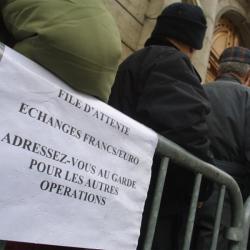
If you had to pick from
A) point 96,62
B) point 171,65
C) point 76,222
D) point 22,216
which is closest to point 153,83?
point 171,65

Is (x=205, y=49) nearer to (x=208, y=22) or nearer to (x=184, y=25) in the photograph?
(x=208, y=22)

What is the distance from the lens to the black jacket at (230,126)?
95.3 inches

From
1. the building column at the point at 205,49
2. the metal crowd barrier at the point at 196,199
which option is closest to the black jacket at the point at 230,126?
the metal crowd barrier at the point at 196,199

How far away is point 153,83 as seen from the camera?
1881mm

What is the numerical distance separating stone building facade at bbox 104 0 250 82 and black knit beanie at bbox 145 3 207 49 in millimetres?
2558

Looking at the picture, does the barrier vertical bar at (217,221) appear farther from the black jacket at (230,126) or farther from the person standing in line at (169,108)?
the black jacket at (230,126)

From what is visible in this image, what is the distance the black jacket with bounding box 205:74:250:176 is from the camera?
242cm

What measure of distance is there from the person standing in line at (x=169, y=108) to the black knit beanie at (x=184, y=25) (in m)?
0.09

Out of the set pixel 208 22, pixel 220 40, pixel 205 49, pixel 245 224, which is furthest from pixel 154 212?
pixel 220 40

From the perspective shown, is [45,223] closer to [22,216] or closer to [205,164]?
[22,216]

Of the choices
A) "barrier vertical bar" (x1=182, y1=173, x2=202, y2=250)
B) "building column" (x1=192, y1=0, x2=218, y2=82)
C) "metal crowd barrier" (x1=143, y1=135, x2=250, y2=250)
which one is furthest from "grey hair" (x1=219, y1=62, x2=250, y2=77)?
"building column" (x1=192, y1=0, x2=218, y2=82)

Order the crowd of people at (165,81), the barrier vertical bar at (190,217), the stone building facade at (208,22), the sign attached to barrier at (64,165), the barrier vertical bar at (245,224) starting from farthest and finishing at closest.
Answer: the stone building facade at (208,22)
the barrier vertical bar at (245,224)
the barrier vertical bar at (190,217)
the crowd of people at (165,81)
the sign attached to barrier at (64,165)

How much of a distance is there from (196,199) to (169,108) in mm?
361

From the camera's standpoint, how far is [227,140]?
2438 millimetres
